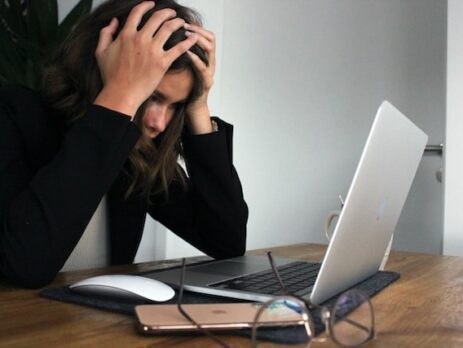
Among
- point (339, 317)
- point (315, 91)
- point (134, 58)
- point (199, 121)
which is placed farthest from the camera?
point (315, 91)

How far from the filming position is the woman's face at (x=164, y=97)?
0.96 meters

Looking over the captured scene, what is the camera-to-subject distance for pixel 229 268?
912mm

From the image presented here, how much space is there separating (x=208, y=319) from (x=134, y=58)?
49 centimetres

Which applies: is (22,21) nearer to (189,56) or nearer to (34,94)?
A: (34,94)

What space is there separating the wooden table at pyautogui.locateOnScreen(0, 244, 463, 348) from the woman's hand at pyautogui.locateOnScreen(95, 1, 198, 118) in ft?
0.98

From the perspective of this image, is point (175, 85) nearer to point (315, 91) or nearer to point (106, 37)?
point (106, 37)

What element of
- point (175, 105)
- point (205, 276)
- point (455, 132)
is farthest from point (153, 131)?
point (455, 132)

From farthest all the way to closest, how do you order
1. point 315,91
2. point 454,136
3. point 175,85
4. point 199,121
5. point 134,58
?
point 315,91
point 454,136
point 199,121
point 175,85
point 134,58

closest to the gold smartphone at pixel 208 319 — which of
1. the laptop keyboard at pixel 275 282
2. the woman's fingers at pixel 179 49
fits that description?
the laptop keyboard at pixel 275 282

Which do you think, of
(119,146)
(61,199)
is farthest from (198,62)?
(61,199)

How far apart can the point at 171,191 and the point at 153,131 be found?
0.26 meters

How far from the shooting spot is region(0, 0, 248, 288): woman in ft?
2.42

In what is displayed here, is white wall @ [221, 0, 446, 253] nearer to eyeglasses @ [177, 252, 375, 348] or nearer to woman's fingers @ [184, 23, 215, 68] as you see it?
woman's fingers @ [184, 23, 215, 68]

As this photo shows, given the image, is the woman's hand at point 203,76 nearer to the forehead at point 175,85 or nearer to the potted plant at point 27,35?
the forehead at point 175,85
